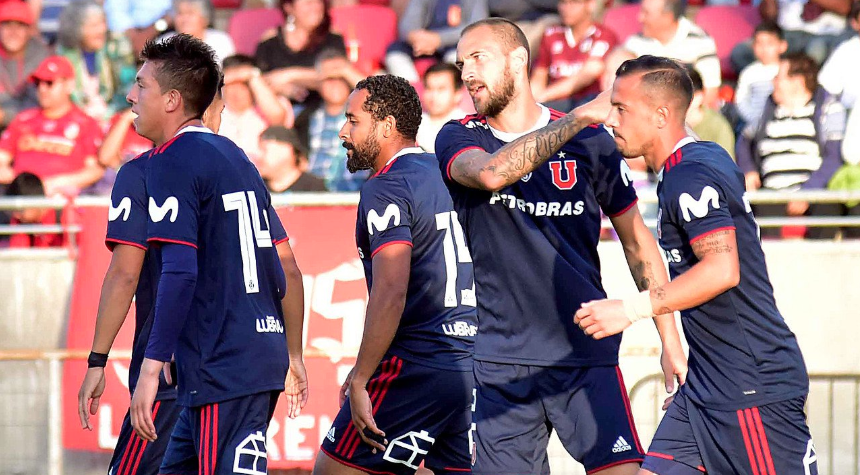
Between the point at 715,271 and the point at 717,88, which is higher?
the point at 717,88

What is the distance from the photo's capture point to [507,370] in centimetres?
555

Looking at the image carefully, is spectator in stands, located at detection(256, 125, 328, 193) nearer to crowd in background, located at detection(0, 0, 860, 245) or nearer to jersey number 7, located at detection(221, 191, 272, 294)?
crowd in background, located at detection(0, 0, 860, 245)

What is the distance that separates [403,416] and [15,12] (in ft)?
26.1

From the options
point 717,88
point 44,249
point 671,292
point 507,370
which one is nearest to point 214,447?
point 507,370

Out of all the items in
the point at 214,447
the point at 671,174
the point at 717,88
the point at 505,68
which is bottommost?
the point at 214,447

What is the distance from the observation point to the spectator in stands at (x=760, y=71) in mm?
10383

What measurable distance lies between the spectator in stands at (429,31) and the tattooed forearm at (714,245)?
6.73 m

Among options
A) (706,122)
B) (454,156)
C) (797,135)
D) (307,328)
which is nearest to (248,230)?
(454,156)

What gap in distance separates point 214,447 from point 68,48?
26.7ft

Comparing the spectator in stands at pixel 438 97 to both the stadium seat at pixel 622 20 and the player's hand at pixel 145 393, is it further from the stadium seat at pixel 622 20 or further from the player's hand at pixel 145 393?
the player's hand at pixel 145 393

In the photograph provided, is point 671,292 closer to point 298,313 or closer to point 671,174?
point 671,174

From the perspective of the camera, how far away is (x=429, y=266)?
6234mm

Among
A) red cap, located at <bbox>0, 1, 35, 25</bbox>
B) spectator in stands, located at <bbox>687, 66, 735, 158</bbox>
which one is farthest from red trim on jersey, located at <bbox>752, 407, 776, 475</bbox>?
red cap, located at <bbox>0, 1, 35, 25</bbox>

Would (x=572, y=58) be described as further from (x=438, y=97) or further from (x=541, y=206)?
(x=541, y=206)
